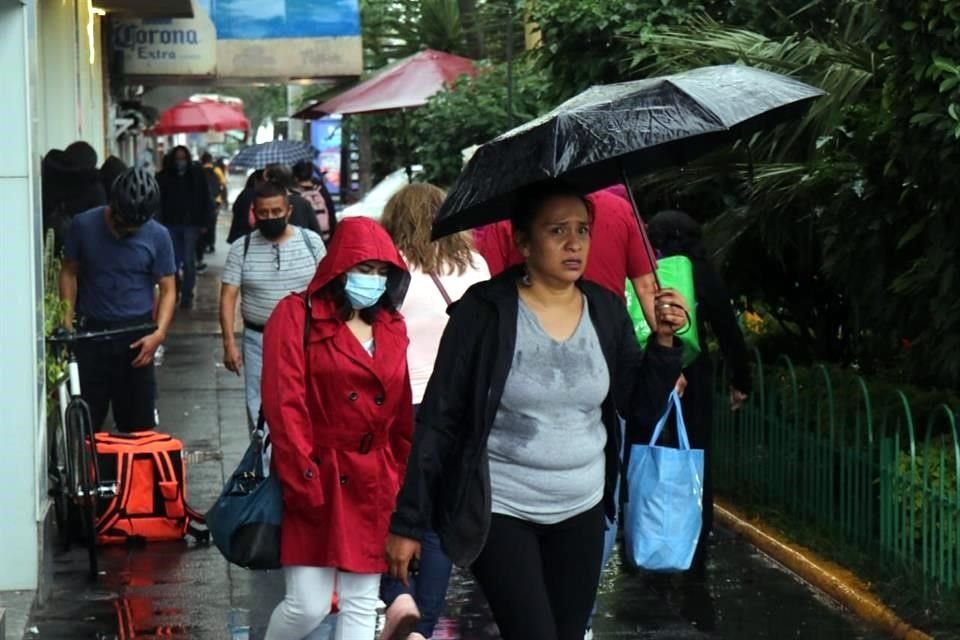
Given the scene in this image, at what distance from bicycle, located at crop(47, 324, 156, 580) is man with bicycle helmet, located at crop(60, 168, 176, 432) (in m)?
0.11

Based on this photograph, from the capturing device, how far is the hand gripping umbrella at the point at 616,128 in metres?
4.72

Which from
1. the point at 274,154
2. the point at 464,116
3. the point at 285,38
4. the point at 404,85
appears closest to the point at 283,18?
the point at 285,38

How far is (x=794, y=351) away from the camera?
1191 centimetres

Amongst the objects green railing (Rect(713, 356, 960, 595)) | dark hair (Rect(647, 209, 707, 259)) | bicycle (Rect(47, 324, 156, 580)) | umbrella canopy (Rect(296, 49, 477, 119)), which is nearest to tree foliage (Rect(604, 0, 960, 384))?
green railing (Rect(713, 356, 960, 595))

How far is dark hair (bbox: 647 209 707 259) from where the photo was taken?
823 cm

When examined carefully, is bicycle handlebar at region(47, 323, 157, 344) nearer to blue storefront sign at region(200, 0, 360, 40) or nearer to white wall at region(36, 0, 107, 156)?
white wall at region(36, 0, 107, 156)

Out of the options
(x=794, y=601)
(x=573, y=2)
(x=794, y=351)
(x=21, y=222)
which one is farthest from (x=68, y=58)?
(x=794, y=601)

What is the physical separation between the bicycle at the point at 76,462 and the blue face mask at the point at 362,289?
108 inches

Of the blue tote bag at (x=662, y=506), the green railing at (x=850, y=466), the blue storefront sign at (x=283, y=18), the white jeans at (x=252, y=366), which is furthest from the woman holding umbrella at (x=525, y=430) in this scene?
the blue storefront sign at (x=283, y=18)

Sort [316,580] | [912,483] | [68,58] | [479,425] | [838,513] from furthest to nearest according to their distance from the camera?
[68,58] < [838,513] < [912,483] < [316,580] < [479,425]

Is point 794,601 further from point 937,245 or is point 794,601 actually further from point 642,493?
point 642,493

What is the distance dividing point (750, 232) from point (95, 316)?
3.85 metres

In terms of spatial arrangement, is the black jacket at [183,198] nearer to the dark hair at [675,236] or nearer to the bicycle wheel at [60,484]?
the bicycle wheel at [60,484]

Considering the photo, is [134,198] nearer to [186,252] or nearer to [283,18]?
[186,252]
